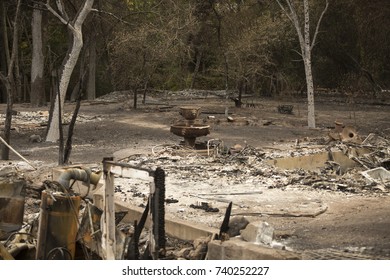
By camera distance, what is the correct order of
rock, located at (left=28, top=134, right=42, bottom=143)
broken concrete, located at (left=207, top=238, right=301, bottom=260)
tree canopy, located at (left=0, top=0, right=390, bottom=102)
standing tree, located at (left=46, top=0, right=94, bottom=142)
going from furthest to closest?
tree canopy, located at (left=0, top=0, right=390, bottom=102) < rock, located at (left=28, top=134, right=42, bottom=143) < standing tree, located at (left=46, top=0, right=94, bottom=142) < broken concrete, located at (left=207, top=238, right=301, bottom=260)

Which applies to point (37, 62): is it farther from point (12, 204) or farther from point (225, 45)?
point (12, 204)

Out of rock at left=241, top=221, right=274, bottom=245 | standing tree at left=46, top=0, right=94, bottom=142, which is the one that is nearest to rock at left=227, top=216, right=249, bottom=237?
rock at left=241, top=221, right=274, bottom=245

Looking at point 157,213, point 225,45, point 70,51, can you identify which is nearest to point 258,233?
point 157,213

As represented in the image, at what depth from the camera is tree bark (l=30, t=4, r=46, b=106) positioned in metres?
36.5

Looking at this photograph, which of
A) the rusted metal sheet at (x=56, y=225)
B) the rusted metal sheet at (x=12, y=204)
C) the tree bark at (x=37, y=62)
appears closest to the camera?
the rusted metal sheet at (x=56, y=225)

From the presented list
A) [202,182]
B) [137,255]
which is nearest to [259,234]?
[137,255]

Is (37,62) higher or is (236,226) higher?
(37,62)

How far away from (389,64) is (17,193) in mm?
30190

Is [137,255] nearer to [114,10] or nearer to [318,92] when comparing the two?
[114,10]

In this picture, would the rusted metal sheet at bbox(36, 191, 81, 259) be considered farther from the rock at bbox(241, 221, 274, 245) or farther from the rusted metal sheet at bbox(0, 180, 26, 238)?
the rock at bbox(241, 221, 274, 245)

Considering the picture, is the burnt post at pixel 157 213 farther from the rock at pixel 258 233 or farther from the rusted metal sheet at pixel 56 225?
the rusted metal sheet at pixel 56 225

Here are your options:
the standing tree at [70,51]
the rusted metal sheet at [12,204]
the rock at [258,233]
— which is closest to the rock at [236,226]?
the rock at [258,233]

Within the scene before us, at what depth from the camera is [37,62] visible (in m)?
37.5

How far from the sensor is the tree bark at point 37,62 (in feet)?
120
